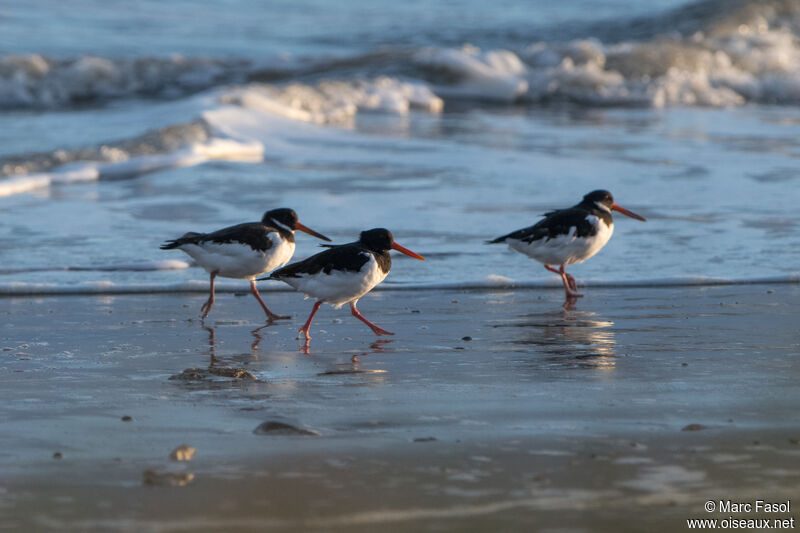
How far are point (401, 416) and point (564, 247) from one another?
352cm

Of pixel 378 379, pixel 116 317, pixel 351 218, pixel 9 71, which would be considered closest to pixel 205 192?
pixel 351 218

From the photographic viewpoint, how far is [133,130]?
17.2 m

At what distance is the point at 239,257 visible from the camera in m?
7.54

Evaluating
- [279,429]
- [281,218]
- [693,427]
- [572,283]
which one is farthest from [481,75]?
[279,429]

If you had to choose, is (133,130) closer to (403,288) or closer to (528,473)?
(403,288)

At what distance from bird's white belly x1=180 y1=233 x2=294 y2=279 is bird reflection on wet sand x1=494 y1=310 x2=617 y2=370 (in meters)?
1.56

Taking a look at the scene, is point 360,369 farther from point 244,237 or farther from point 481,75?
point 481,75

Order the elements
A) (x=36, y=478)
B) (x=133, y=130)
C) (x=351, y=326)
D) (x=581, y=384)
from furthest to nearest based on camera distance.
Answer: (x=133, y=130) < (x=351, y=326) < (x=581, y=384) < (x=36, y=478)

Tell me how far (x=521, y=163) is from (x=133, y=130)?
646 centimetres

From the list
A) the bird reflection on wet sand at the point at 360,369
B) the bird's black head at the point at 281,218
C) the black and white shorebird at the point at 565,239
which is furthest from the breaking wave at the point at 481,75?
the bird reflection on wet sand at the point at 360,369

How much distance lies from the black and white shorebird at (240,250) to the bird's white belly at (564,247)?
166 centimetres

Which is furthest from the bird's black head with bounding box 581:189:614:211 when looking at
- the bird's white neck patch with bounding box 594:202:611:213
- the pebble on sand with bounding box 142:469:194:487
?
the pebble on sand with bounding box 142:469:194:487

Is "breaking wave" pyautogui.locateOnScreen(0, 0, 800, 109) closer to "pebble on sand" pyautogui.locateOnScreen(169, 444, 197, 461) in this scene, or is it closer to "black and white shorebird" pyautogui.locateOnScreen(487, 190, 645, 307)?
"black and white shorebird" pyautogui.locateOnScreen(487, 190, 645, 307)

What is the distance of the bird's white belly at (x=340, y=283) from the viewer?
689 cm
